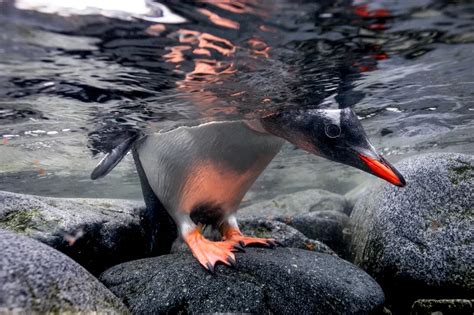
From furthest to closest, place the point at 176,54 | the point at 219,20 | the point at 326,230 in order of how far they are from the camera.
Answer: the point at 326,230 < the point at 176,54 < the point at 219,20

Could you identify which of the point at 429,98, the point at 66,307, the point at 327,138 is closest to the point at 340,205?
the point at 429,98

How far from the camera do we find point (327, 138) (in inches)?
139

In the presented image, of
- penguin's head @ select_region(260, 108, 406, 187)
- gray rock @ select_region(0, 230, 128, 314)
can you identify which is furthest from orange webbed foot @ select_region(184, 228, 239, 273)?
penguin's head @ select_region(260, 108, 406, 187)

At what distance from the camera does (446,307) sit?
2854 millimetres

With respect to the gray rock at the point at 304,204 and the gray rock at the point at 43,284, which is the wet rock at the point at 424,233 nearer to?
the gray rock at the point at 43,284

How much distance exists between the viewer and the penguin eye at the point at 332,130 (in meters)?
3.47

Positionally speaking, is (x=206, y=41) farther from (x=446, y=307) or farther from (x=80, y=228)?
(x=446, y=307)

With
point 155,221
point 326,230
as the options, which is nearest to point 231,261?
point 155,221

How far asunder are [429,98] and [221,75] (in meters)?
4.71

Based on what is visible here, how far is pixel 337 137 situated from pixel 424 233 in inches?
62.4

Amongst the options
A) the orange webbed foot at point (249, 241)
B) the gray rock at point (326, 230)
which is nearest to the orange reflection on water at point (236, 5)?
the orange webbed foot at point (249, 241)

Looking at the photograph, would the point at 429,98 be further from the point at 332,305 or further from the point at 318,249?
the point at 332,305

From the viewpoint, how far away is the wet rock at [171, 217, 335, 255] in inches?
181

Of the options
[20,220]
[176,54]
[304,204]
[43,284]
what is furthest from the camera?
[304,204]
